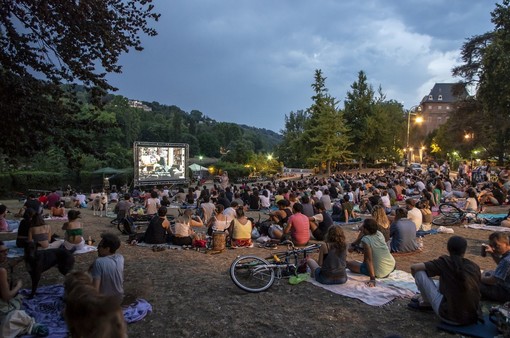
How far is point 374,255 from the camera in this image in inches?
230

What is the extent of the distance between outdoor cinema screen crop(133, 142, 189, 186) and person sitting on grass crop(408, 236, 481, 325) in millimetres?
26226

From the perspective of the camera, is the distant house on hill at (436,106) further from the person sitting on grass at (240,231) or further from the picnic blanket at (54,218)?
the person sitting on grass at (240,231)

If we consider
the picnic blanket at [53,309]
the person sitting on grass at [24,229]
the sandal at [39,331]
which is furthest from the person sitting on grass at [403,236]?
the person sitting on grass at [24,229]

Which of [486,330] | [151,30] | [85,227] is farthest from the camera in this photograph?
[85,227]

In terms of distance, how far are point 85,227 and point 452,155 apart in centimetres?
5652

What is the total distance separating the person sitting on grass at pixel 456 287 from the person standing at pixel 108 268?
376 cm

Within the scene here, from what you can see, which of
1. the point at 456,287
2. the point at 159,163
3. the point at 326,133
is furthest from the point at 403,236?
the point at 326,133

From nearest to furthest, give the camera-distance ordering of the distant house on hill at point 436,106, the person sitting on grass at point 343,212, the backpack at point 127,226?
the backpack at point 127,226
the person sitting on grass at point 343,212
the distant house on hill at point 436,106

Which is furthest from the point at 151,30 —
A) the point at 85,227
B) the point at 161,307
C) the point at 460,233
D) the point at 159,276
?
the point at 460,233

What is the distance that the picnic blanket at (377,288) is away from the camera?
517cm

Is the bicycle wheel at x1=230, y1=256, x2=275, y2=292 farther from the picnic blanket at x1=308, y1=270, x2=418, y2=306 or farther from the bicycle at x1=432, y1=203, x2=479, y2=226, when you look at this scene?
the bicycle at x1=432, y1=203, x2=479, y2=226

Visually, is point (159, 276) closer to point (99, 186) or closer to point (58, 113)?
point (58, 113)

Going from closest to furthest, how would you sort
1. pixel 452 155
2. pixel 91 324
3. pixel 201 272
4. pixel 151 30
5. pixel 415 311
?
pixel 91 324, pixel 415 311, pixel 201 272, pixel 151 30, pixel 452 155

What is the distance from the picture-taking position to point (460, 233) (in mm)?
10016
